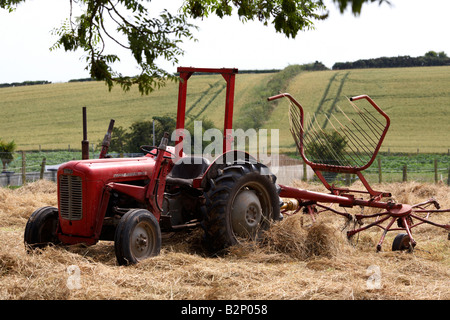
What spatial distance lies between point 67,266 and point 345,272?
2.47 meters

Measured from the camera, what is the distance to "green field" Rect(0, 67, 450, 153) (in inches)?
1464

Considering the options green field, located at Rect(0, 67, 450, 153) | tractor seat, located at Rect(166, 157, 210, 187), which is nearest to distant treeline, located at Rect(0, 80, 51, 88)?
green field, located at Rect(0, 67, 450, 153)

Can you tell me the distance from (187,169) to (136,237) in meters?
1.32

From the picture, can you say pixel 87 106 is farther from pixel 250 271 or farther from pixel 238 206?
pixel 250 271

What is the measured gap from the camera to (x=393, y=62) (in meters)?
53.7

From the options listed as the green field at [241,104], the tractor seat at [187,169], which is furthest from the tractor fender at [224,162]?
the green field at [241,104]

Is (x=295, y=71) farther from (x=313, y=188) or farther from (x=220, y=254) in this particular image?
(x=220, y=254)

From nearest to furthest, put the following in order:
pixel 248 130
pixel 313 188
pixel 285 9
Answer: pixel 285 9, pixel 313 188, pixel 248 130

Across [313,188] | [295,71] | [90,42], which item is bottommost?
[313,188]

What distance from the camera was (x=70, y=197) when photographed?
551 centimetres

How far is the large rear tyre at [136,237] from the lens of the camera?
16.6 ft

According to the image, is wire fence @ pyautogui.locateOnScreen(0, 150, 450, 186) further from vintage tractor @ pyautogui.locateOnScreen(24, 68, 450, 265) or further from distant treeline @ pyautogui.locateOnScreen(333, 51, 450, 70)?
distant treeline @ pyautogui.locateOnScreen(333, 51, 450, 70)

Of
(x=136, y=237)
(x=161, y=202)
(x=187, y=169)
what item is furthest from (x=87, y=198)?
(x=187, y=169)
